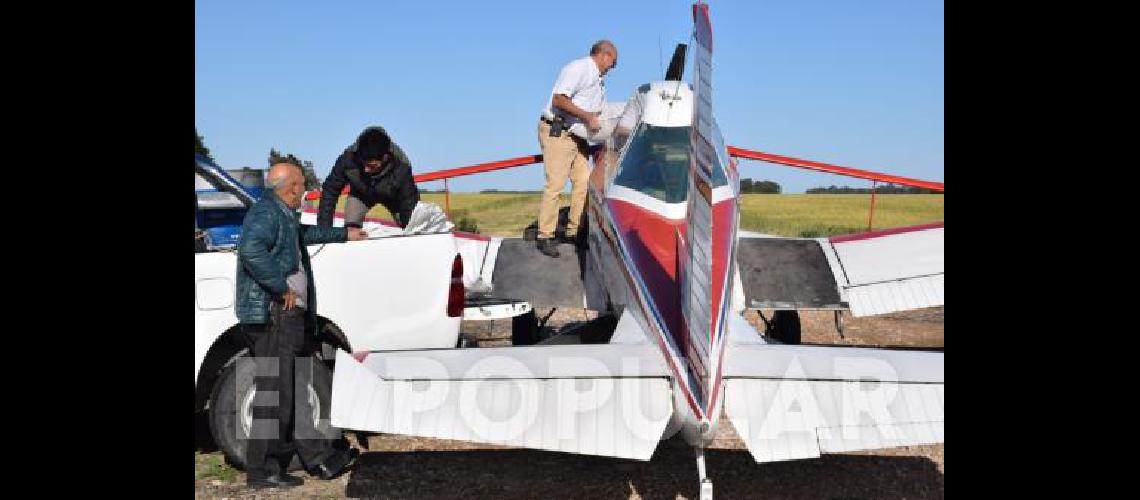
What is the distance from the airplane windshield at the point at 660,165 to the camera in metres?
5.56

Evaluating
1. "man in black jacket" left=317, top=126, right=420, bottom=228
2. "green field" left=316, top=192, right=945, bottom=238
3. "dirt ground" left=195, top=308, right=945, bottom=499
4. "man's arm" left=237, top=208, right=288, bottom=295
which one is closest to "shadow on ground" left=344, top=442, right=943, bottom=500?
"dirt ground" left=195, top=308, right=945, bottom=499

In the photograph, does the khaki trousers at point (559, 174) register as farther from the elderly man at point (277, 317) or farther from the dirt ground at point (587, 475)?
the elderly man at point (277, 317)

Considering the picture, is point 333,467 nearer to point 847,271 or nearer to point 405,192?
point 405,192

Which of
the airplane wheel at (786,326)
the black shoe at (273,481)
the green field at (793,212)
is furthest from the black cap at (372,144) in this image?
the green field at (793,212)

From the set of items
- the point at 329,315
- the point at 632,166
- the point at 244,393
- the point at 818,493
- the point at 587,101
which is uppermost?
the point at 587,101

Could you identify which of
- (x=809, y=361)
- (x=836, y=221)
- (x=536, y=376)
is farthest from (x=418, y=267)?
(x=836, y=221)

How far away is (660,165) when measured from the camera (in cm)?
580

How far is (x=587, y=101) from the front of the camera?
7562 millimetres

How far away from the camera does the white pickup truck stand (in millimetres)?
5270

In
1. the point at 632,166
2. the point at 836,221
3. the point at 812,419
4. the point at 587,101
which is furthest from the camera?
the point at 836,221

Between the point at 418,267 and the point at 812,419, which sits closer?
the point at 812,419

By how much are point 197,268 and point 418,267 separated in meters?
1.19

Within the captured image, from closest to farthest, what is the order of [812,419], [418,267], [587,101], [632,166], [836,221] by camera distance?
[812,419] → [418,267] → [632,166] → [587,101] → [836,221]
